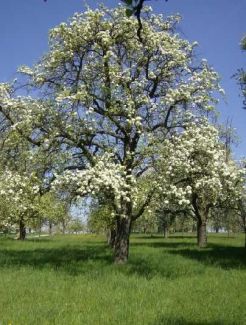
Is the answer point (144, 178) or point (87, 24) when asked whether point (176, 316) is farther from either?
point (87, 24)

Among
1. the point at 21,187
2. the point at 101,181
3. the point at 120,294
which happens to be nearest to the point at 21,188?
the point at 21,187

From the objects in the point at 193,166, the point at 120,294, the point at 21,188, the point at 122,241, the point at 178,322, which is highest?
the point at 193,166

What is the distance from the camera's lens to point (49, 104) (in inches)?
1025

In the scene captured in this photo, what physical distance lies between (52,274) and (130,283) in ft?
13.3

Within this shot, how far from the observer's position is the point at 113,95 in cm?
2655

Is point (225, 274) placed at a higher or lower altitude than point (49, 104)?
lower

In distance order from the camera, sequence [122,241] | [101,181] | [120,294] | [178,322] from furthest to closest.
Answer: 1. [122,241]
2. [101,181]
3. [120,294]
4. [178,322]

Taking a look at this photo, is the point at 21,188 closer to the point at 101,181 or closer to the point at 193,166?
the point at 101,181

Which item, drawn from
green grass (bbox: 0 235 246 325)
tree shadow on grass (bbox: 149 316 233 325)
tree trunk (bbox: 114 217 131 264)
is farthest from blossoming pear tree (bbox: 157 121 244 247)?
tree shadow on grass (bbox: 149 316 233 325)

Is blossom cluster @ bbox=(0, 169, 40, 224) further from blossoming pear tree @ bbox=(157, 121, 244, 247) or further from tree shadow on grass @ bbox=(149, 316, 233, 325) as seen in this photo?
tree shadow on grass @ bbox=(149, 316, 233, 325)

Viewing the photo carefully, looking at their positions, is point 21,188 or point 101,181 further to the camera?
point 21,188

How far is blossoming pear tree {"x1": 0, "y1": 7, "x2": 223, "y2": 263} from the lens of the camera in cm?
2548

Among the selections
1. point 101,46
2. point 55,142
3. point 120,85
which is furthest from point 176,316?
point 101,46

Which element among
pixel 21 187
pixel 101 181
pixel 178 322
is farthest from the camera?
pixel 21 187
